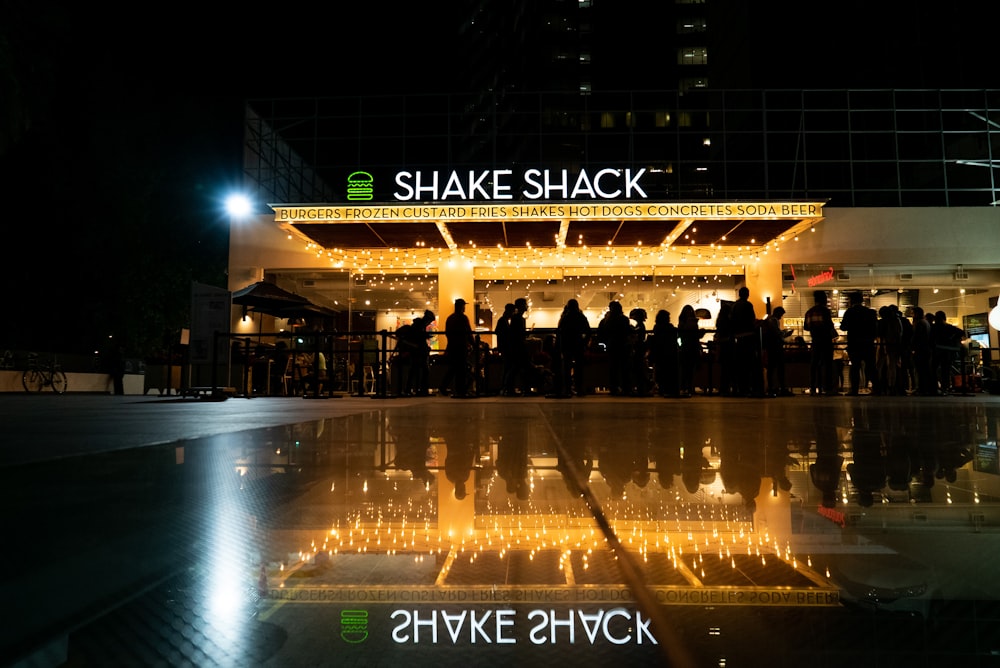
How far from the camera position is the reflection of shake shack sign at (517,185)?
16766 mm

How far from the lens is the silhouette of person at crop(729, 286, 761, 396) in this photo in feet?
35.2

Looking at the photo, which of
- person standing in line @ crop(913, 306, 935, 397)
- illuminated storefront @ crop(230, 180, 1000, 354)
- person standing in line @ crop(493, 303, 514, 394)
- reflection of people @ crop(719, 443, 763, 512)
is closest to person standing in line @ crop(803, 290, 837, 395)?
person standing in line @ crop(913, 306, 935, 397)

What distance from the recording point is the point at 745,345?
36.8 ft

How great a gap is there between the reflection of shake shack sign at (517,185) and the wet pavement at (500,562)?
14663mm

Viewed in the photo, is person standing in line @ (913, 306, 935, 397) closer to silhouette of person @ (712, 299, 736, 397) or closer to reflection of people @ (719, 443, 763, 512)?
silhouette of person @ (712, 299, 736, 397)

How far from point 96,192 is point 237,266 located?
890cm

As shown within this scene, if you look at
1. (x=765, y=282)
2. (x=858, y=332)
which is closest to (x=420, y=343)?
(x=858, y=332)

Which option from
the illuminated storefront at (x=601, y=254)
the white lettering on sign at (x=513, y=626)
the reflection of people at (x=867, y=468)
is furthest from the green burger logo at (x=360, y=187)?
the white lettering on sign at (x=513, y=626)

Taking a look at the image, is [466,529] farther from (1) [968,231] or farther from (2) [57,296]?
(2) [57,296]

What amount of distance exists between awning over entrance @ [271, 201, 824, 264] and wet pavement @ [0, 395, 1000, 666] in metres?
14.3

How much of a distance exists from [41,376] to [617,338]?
19381 mm

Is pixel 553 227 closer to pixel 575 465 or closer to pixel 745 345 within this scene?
pixel 745 345

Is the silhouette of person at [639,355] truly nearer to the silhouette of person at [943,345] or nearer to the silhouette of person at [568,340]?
the silhouette of person at [568,340]

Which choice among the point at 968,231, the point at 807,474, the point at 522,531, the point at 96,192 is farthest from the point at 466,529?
the point at 96,192
